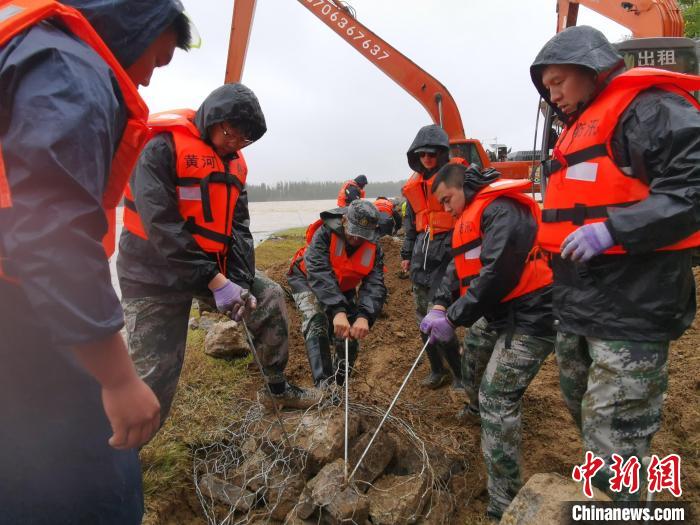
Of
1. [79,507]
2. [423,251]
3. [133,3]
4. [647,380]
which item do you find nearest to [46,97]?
[133,3]

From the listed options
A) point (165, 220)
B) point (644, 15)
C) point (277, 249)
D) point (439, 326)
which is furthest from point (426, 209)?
point (277, 249)

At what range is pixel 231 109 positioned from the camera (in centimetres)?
294

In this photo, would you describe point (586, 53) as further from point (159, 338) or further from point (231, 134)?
point (159, 338)

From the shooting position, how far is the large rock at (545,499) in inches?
73.3

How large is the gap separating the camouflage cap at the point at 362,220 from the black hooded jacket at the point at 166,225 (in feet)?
4.04

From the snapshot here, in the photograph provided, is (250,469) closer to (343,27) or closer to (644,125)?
(644,125)

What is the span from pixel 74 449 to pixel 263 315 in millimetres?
2238

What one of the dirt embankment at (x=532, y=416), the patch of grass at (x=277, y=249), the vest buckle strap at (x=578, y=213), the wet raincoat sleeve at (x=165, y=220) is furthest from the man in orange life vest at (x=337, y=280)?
the patch of grass at (x=277, y=249)

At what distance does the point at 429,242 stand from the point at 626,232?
2.85 metres

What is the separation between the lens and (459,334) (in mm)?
6023

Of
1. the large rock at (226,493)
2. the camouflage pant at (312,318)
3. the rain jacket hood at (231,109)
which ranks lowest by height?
the large rock at (226,493)

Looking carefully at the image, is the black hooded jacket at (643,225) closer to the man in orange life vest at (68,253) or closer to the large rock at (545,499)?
the large rock at (545,499)

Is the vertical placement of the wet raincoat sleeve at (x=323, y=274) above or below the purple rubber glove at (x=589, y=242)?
below

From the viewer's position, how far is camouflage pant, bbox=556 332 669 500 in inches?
76.6
